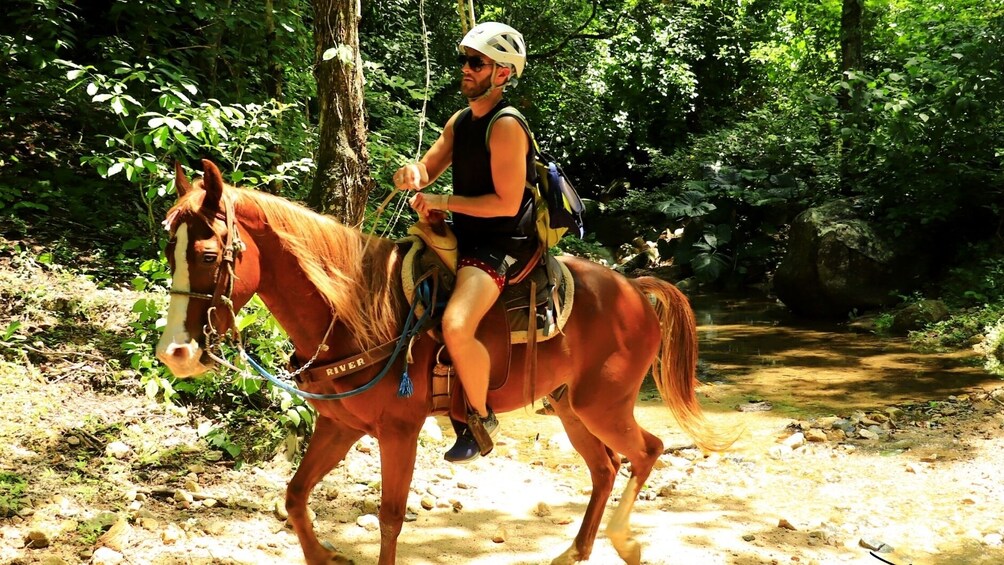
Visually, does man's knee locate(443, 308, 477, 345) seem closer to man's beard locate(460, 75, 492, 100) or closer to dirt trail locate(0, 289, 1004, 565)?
man's beard locate(460, 75, 492, 100)

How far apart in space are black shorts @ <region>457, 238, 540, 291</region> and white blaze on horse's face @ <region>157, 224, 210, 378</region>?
4.23 feet

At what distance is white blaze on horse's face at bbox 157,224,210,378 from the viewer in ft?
9.65

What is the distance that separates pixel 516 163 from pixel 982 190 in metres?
11.9

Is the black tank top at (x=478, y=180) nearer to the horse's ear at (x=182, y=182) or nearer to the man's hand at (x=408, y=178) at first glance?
the man's hand at (x=408, y=178)

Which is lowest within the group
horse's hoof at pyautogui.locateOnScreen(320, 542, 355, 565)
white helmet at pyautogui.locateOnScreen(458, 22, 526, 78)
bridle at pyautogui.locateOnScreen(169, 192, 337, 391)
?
horse's hoof at pyautogui.locateOnScreen(320, 542, 355, 565)

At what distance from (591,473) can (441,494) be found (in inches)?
50.8

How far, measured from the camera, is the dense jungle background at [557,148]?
570 centimetres

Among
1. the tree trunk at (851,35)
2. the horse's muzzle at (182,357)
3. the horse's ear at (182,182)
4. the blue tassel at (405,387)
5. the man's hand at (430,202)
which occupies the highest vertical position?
the tree trunk at (851,35)

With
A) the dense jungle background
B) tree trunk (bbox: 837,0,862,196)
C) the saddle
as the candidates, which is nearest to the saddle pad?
the saddle

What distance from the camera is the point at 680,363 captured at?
194 inches

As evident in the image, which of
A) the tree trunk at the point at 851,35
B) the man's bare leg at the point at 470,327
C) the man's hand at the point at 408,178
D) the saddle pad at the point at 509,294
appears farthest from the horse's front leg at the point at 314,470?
the tree trunk at the point at 851,35

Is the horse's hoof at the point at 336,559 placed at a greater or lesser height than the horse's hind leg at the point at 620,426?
lesser

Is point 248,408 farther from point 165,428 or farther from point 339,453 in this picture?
point 339,453

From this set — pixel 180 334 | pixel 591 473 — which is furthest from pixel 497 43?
pixel 591 473
